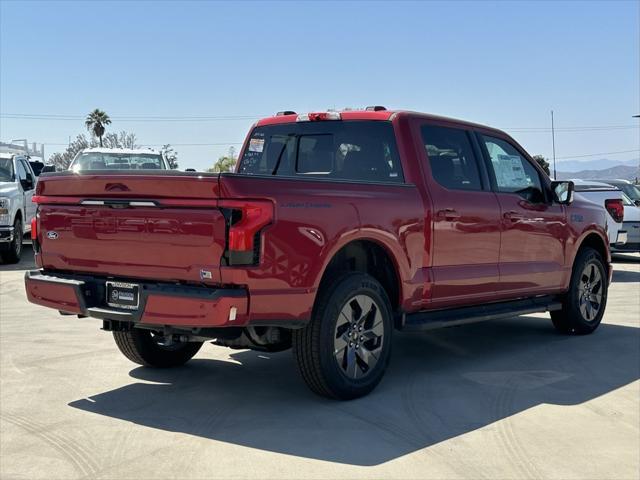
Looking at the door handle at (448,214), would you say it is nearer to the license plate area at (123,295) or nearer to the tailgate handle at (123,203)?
the tailgate handle at (123,203)

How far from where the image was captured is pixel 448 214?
20.5ft

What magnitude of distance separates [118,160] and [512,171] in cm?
1001

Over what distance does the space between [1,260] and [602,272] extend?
11.4m

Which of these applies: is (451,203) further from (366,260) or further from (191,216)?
(191,216)

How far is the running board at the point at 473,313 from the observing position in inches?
238

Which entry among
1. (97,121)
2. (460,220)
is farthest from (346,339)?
(97,121)

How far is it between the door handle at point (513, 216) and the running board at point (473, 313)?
0.76 meters

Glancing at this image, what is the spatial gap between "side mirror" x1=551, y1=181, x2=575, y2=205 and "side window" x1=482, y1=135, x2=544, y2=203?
20cm

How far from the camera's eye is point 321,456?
4.32 m

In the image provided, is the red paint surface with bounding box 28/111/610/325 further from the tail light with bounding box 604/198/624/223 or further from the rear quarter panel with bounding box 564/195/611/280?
the tail light with bounding box 604/198/624/223

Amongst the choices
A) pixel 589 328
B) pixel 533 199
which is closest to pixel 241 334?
pixel 533 199

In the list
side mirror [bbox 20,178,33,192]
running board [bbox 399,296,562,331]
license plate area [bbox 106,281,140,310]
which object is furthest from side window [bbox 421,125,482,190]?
side mirror [bbox 20,178,33,192]

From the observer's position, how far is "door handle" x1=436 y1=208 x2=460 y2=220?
20.2 ft

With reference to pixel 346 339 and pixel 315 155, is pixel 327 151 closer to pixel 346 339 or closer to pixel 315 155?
pixel 315 155
